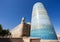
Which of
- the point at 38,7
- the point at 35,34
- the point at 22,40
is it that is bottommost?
the point at 22,40

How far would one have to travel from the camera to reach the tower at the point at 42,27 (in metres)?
13.0

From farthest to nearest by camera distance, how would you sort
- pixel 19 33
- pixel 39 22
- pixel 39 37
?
pixel 19 33 → pixel 39 22 → pixel 39 37

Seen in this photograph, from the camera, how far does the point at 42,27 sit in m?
13.4

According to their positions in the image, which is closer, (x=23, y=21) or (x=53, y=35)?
(x=53, y=35)

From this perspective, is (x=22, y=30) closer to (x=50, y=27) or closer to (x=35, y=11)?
(x=35, y=11)

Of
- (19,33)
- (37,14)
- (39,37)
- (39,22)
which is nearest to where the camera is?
(39,37)

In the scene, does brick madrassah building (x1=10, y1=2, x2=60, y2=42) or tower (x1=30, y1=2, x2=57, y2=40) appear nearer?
brick madrassah building (x1=10, y1=2, x2=60, y2=42)

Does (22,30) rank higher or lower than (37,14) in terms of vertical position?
lower

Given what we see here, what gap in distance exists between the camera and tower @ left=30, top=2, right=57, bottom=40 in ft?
42.5

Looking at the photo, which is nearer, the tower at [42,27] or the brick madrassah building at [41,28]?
the brick madrassah building at [41,28]

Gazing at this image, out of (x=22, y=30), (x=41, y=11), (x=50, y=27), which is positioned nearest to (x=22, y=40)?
(x=50, y=27)

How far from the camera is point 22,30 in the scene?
2328 cm

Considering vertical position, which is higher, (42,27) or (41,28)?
(42,27)

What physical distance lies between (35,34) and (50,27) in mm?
2410
